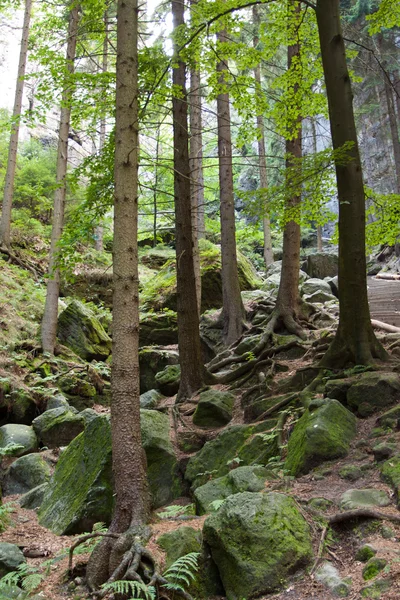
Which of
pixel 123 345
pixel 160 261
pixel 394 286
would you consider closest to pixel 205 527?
pixel 123 345

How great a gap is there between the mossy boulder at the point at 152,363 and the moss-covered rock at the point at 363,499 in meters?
8.30

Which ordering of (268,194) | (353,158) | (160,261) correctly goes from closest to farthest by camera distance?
1. (353,158)
2. (268,194)
3. (160,261)

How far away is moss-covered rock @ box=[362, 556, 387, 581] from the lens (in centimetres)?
303

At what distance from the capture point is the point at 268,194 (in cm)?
762

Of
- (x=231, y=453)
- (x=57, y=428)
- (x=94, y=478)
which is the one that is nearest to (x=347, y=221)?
(x=231, y=453)

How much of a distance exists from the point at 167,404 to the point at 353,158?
221 inches

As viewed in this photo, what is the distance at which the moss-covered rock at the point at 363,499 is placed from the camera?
3.81m

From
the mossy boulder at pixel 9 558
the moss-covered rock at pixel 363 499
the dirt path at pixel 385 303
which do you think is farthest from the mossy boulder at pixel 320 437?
the dirt path at pixel 385 303

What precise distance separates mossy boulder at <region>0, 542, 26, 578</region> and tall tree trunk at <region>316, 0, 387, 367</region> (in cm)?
462

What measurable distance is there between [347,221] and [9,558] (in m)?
5.93

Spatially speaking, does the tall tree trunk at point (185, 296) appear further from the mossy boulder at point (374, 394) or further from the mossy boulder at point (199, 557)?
the mossy boulder at point (199, 557)

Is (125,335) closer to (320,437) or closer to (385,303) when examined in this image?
(320,437)

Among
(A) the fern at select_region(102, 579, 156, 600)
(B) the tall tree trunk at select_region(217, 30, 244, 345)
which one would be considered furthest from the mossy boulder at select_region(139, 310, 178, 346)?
(A) the fern at select_region(102, 579, 156, 600)

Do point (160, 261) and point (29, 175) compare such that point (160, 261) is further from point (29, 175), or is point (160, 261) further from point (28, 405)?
point (28, 405)
